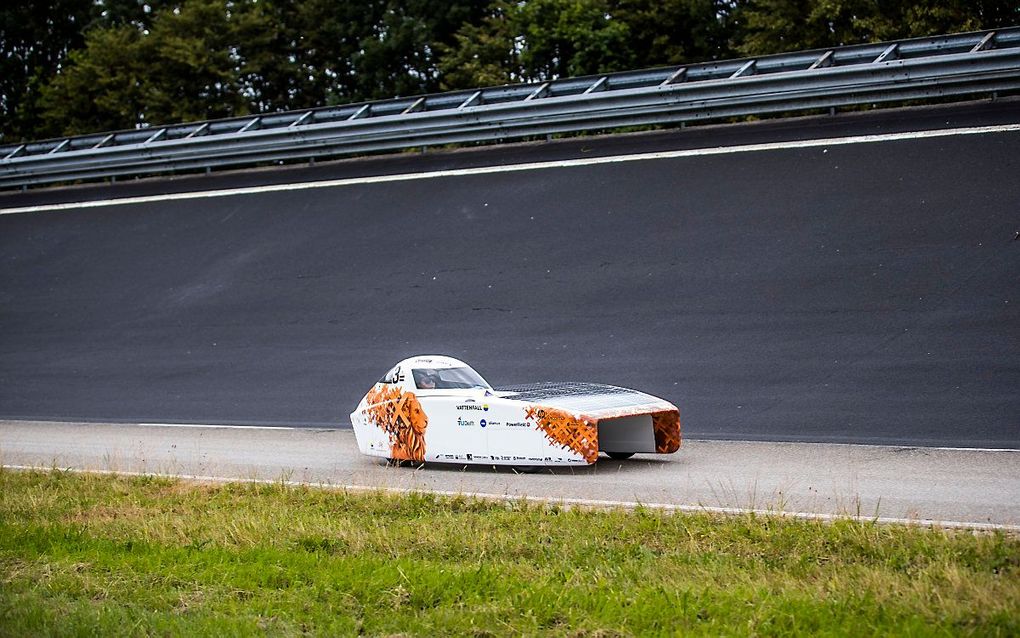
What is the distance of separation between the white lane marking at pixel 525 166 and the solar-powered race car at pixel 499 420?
29.1 feet

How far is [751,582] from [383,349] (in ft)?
34.8

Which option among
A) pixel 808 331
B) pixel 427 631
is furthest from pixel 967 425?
pixel 427 631

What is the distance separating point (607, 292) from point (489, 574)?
9814 mm

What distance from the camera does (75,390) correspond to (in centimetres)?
1814

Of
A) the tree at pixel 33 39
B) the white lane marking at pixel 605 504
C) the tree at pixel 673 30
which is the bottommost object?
the white lane marking at pixel 605 504

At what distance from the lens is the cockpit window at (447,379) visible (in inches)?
485

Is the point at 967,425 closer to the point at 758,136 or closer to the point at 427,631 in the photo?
the point at 427,631

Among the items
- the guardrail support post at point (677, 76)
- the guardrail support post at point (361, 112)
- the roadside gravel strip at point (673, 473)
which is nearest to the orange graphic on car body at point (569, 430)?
the roadside gravel strip at point (673, 473)

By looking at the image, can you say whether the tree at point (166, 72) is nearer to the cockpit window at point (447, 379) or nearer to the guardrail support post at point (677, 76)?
the guardrail support post at point (677, 76)

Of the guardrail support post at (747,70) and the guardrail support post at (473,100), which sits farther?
the guardrail support post at (473,100)

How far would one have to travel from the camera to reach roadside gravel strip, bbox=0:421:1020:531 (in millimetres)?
8945

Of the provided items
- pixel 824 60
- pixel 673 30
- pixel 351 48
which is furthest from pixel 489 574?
pixel 351 48

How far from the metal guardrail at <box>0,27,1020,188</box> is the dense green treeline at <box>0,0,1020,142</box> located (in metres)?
10.8

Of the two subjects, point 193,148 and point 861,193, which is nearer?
point 861,193
